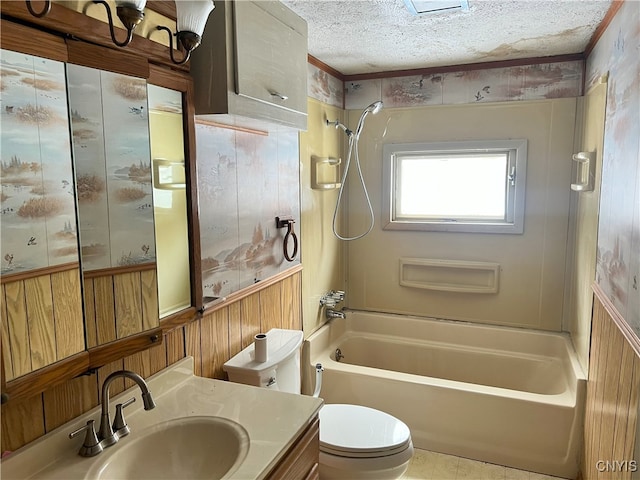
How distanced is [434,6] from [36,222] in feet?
5.81

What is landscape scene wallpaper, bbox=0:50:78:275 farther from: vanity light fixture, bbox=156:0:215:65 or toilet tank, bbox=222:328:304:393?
toilet tank, bbox=222:328:304:393

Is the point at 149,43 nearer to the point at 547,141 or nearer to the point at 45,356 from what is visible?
the point at 45,356

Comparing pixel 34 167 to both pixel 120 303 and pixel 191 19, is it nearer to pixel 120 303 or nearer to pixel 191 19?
pixel 120 303

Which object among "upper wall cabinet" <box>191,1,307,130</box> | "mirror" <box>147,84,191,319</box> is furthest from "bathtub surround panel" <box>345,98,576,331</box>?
"mirror" <box>147,84,191,319</box>

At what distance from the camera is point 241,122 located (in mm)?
1938

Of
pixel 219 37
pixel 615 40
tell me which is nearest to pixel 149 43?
pixel 219 37

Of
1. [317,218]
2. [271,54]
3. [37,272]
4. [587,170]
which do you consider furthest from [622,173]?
[37,272]

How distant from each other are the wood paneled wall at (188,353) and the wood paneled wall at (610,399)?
4.96ft

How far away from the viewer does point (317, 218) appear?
9.94 ft

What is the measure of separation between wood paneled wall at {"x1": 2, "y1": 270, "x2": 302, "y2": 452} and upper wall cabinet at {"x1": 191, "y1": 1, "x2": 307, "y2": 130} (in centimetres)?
84

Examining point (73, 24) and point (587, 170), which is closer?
point (73, 24)

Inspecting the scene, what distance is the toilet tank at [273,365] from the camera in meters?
1.91

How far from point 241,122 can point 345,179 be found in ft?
5.34

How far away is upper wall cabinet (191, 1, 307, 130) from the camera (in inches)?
61.0
